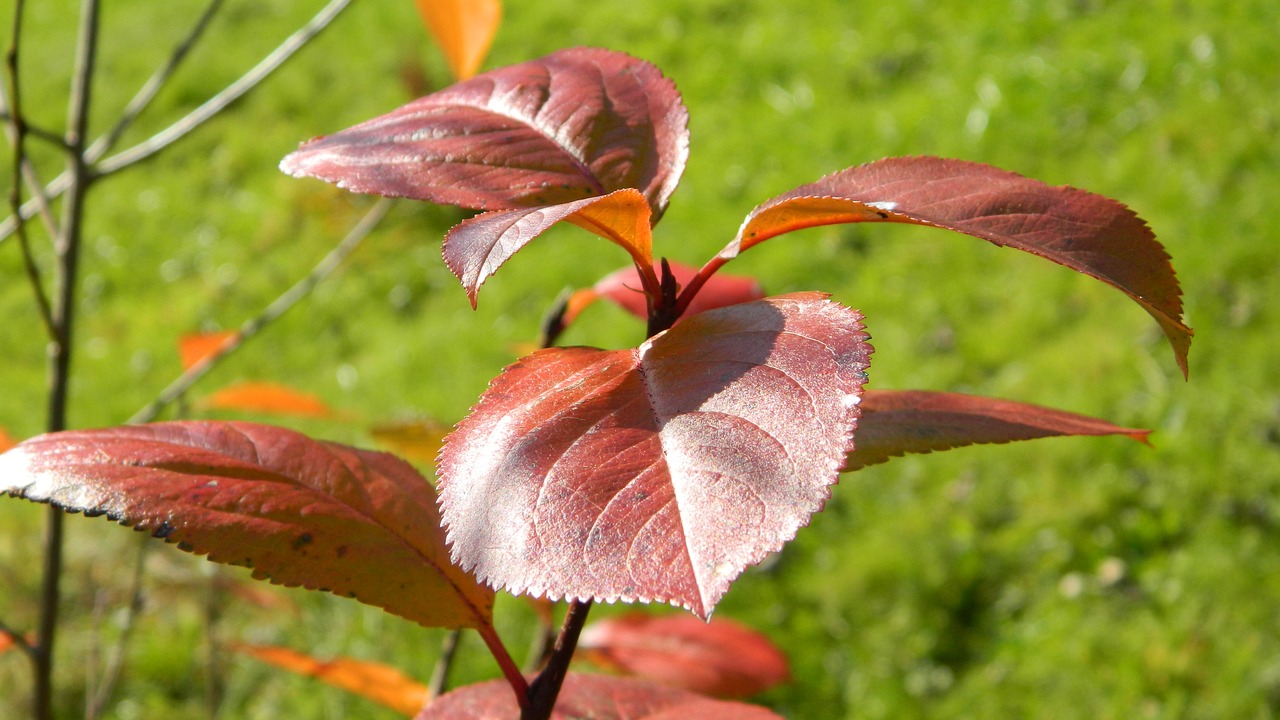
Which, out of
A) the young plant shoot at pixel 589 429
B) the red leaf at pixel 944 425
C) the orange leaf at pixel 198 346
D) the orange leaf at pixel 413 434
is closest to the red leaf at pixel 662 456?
the young plant shoot at pixel 589 429

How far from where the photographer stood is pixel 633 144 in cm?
67

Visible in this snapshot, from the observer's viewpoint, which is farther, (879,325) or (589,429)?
(879,325)

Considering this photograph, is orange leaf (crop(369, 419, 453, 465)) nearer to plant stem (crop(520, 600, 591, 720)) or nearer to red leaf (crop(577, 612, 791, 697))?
red leaf (crop(577, 612, 791, 697))

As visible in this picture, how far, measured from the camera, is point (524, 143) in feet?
2.16

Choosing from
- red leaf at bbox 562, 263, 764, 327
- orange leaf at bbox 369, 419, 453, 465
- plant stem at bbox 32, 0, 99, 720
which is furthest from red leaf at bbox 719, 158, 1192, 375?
plant stem at bbox 32, 0, 99, 720

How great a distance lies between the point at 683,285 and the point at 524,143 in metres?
0.24

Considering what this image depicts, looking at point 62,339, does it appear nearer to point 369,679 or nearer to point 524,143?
point 369,679

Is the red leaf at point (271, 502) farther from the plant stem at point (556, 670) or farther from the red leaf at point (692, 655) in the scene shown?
the red leaf at point (692, 655)

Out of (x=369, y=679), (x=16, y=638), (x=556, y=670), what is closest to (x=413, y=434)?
(x=369, y=679)

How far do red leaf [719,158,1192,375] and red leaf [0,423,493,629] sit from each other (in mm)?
229

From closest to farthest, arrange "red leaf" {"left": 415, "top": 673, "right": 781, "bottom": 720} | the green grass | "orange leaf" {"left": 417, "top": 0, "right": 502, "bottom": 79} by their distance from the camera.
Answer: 1. "red leaf" {"left": 415, "top": 673, "right": 781, "bottom": 720}
2. "orange leaf" {"left": 417, "top": 0, "right": 502, "bottom": 79}
3. the green grass

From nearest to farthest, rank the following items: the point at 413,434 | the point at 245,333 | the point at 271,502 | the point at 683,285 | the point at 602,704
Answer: the point at 271,502 → the point at 602,704 → the point at 683,285 → the point at 413,434 → the point at 245,333

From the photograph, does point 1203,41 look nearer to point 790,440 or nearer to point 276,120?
point 276,120

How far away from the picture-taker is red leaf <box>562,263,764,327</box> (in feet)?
2.62
